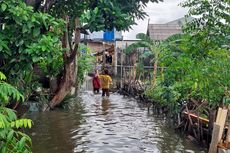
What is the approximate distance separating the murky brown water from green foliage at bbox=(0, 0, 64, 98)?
336 centimetres

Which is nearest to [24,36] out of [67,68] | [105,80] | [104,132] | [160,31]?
[104,132]

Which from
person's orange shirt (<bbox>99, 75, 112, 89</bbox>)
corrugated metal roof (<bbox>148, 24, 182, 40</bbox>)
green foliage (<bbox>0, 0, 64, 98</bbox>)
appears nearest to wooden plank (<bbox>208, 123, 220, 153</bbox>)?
green foliage (<bbox>0, 0, 64, 98</bbox>)

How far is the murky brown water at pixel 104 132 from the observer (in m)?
9.19

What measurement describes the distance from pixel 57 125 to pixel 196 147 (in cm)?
461

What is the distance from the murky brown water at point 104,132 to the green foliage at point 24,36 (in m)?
3.36

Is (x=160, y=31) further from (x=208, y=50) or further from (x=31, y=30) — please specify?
(x=31, y=30)

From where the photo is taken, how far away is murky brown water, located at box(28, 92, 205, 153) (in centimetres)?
919

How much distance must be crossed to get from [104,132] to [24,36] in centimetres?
574

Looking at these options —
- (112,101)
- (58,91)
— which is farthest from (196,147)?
(112,101)

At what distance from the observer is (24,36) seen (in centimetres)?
584

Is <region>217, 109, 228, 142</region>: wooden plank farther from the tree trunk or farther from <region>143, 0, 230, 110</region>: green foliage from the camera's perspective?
the tree trunk

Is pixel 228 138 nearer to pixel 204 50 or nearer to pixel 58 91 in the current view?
pixel 204 50

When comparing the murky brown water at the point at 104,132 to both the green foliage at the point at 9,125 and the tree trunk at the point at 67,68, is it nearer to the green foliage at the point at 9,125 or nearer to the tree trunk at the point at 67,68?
the tree trunk at the point at 67,68

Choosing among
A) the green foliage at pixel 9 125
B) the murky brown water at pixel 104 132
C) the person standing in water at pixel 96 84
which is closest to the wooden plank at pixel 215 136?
the murky brown water at pixel 104 132
